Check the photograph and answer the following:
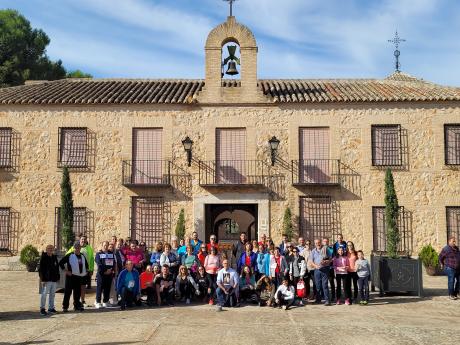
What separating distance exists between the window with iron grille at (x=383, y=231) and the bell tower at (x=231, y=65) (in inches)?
233

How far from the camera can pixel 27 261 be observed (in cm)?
1691

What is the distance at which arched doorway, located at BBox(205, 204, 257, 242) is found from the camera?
60.1 ft

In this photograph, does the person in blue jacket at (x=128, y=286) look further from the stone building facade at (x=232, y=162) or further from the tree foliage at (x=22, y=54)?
the tree foliage at (x=22, y=54)

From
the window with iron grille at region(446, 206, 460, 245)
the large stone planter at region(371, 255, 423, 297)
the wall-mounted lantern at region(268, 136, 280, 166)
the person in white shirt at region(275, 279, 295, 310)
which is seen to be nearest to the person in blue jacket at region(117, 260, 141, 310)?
the person in white shirt at region(275, 279, 295, 310)

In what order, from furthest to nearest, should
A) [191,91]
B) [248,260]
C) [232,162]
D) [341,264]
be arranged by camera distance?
1. [191,91]
2. [232,162]
3. [248,260]
4. [341,264]

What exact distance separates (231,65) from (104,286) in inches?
413

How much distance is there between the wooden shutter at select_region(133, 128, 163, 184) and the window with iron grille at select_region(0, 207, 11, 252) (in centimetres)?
482

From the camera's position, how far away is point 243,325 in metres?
8.70

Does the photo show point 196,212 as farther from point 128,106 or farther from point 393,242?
point 393,242

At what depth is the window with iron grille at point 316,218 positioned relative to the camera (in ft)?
57.9

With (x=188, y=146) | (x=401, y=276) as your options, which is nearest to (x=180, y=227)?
(x=188, y=146)

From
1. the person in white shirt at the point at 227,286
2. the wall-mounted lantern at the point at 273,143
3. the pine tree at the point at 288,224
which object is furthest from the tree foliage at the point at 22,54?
the person in white shirt at the point at 227,286

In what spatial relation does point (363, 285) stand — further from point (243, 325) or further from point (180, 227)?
point (180, 227)

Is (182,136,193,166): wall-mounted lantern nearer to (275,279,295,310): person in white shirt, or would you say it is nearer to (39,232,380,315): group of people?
(39,232,380,315): group of people
